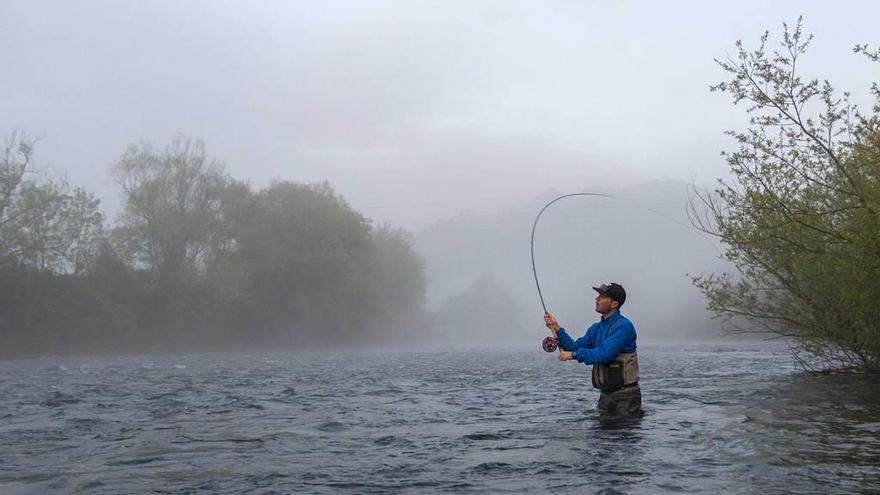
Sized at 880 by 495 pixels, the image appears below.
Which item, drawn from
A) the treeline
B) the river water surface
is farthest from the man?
the treeline

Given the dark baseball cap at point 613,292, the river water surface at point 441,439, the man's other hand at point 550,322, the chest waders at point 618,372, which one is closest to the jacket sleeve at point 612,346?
the chest waders at point 618,372

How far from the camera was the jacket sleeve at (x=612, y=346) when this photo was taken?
11.3 metres

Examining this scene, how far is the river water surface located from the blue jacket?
3.33 ft

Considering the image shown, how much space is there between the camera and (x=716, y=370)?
25453 mm

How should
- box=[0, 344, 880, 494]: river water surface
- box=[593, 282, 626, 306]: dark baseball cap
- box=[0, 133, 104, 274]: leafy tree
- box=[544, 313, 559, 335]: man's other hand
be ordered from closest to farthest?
box=[0, 344, 880, 494]: river water surface < box=[593, 282, 626, 306]: dark baseball cap < box=[544, 313, 559, 335]: man's other hand < box=[0, 133, 104, 274]: leafy tree

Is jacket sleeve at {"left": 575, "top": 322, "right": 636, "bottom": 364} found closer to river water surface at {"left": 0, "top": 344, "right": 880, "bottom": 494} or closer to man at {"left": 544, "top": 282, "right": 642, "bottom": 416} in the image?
man at {"left": 544, "top": 282, "right": 642, "bottom": 416}

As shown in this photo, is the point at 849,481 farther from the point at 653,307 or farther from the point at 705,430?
the point at 653,307

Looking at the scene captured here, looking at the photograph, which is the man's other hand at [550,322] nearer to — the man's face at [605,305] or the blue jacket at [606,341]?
the blue jacket at [606,341]

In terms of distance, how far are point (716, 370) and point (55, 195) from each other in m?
38.6

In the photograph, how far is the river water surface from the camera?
26.6ft

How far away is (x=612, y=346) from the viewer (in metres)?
11.3

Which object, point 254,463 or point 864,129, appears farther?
point 864,129

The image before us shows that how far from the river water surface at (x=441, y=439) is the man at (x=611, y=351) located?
486 mm

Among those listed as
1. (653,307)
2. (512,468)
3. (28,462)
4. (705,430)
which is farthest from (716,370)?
(653,307)
